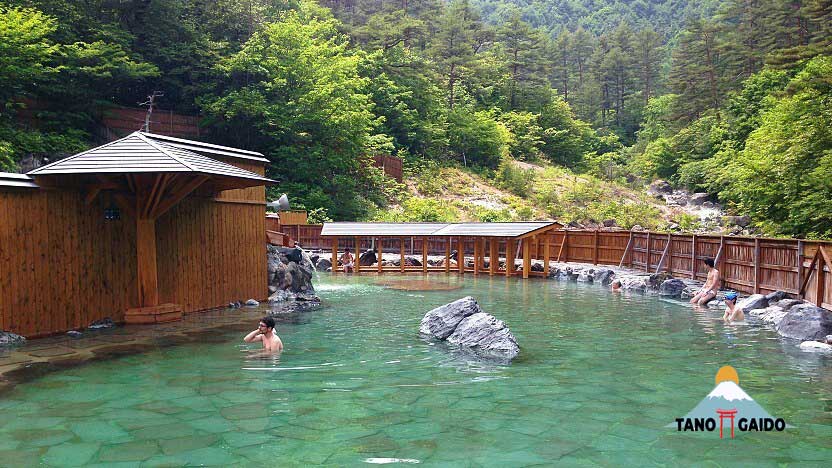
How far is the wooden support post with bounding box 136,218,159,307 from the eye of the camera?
37.3 ft

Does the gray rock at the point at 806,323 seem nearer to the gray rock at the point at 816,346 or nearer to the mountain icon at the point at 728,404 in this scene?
the gray rock at the point at 816,346

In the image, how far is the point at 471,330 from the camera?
1027 cm

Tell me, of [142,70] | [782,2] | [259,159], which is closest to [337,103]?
[142,70]

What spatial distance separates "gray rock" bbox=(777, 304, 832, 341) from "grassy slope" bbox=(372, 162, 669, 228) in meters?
23.7

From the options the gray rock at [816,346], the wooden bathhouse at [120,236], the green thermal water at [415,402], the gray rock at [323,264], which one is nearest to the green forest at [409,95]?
the gray rock at [323,264]

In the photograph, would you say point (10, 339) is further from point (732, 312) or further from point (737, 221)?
point (737, 221)

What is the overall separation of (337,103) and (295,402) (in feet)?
90.2

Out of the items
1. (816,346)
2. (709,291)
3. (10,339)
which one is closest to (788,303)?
(709,291)

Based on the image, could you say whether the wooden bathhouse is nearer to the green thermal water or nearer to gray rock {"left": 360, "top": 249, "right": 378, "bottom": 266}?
the green thermal water

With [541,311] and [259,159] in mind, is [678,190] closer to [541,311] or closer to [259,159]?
[541,311]

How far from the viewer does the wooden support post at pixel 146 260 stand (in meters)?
11.4

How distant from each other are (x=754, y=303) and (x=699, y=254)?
4.67 meters

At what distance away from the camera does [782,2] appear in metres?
43.1

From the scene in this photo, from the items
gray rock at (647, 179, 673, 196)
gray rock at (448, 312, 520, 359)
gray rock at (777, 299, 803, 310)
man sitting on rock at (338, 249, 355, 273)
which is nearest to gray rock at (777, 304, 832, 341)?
gray rock at (777, 299, 803, 310)
